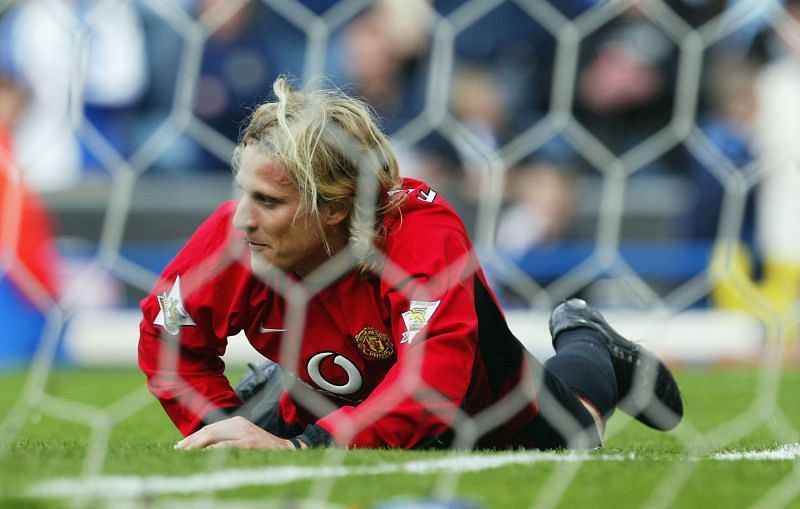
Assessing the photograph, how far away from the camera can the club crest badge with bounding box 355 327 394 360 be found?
5.29 feet

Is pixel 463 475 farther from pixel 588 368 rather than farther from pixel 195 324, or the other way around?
pixel 588 368

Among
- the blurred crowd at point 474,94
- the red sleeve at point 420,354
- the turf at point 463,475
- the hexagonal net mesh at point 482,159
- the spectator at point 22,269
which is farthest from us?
the spectator at point 22,269

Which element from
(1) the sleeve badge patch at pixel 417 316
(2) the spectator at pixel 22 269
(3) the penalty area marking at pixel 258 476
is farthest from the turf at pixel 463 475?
(2) the spectator at pixel 22 269

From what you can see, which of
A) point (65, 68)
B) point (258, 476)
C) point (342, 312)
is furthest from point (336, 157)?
point (65, 68)

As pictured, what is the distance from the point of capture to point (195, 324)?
172 cm

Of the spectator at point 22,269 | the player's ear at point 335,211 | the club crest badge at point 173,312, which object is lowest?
the spectator at point 22,269

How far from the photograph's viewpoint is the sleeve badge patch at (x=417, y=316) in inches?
57.9

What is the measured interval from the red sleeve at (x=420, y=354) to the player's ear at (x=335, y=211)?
10 cm

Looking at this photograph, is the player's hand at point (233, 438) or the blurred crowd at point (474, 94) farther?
the blurred crowd at point (474, 94)

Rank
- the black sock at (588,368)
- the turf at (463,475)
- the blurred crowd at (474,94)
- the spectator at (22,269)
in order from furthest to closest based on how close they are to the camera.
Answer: the spectator at (22,269)
the blurred crowd at (474,94)
the black sock at (588,368)
the turf at (463,475)

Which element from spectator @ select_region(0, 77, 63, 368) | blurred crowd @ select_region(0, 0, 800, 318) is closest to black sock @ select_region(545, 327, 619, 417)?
→ blurred crowd @ select_region(0, 0, 800, 318)

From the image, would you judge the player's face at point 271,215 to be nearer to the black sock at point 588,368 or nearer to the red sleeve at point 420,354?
the red sleeve at point 420,354

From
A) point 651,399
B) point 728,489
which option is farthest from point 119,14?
point 728,489

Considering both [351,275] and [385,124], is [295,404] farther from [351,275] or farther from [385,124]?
[385,124]
